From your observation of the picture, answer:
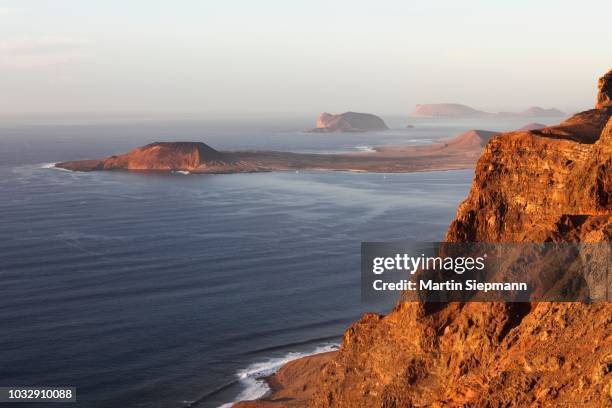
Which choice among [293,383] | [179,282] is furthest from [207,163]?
[293,383]

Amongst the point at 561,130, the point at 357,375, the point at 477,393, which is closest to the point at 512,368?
the point at 477,393

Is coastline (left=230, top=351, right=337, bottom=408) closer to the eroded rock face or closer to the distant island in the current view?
the eroded rock face

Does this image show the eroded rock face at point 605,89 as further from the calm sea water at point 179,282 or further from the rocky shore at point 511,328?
the calm sea water at point 179,282

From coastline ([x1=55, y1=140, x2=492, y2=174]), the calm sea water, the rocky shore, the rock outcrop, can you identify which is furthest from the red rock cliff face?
the rock outcrop

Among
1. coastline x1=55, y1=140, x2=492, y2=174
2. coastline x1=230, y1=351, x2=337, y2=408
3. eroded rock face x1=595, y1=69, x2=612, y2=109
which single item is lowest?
coastline x1=230, y1=351, x2=337, y2=408

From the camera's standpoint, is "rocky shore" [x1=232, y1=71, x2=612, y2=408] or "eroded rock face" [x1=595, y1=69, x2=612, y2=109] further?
"eroded rock face" [x1=595, y1=69, x2=612, y2=109]

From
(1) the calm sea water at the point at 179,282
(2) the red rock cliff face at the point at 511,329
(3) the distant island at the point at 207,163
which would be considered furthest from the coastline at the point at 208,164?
(2) the red rock cliff face at the point at 511,329
